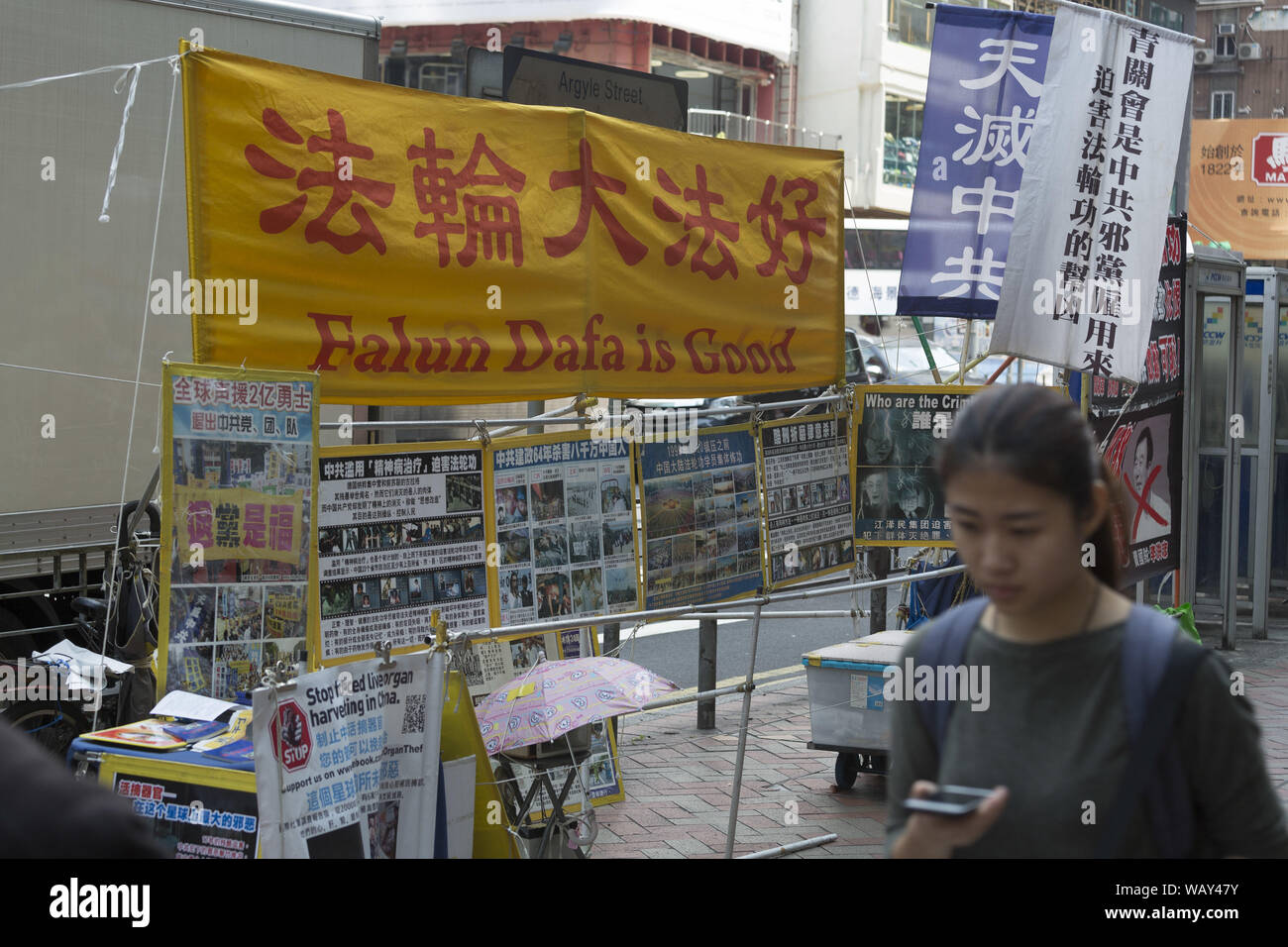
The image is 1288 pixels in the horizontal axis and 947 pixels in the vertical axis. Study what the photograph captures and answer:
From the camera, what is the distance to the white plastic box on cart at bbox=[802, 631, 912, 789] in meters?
6.22

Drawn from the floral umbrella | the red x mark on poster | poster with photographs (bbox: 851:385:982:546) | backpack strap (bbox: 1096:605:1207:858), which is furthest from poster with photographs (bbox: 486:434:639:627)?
the red x mark on poster

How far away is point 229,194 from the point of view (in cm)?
444

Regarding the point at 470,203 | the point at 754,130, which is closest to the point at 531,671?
the point at 470,203

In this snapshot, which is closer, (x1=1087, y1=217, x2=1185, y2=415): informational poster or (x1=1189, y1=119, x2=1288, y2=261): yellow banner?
(x1=1087, y1=217, x2=1185, y2=415): informational poster

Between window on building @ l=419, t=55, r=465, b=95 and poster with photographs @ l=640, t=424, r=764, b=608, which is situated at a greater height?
window on building @ l=419, t=55, r=465, b=95

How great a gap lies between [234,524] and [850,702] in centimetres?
325

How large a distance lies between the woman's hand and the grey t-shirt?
7 cm

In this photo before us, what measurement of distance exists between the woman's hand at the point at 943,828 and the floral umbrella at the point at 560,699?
8.59 ft

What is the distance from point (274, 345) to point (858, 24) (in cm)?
3253

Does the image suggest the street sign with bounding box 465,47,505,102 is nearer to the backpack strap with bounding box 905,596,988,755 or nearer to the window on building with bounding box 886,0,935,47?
the backpack strap with bounding box 905,596,988,755

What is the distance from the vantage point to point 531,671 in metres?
4.72

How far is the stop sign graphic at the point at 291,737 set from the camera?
3.59 meters
